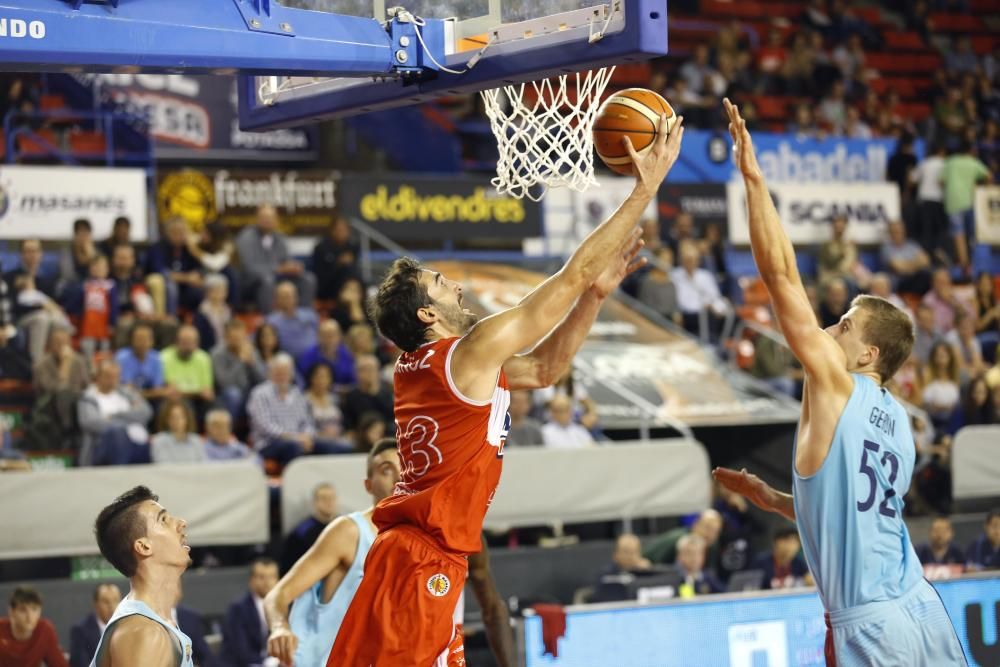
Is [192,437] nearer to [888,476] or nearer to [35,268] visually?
[35,268]

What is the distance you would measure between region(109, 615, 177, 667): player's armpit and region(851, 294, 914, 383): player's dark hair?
92.8 inches

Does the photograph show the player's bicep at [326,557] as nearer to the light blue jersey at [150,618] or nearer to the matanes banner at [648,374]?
the light blue jersey at [150,618]

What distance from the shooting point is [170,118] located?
15.6 metres

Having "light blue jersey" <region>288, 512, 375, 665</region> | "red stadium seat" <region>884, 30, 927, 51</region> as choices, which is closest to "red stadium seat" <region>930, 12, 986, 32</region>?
"red stadium seat" <region>884, 30, 927, 51</region>

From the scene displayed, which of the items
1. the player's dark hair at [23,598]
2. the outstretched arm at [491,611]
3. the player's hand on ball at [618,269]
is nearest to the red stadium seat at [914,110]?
the player's dark hair at [23,598]

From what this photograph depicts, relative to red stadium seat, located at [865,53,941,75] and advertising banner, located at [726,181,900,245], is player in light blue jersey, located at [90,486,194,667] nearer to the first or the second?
advertising banner, located at [726,181,900,245]

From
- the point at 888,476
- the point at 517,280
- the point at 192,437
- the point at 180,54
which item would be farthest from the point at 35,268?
the point at 888,476

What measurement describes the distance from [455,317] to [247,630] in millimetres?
4485

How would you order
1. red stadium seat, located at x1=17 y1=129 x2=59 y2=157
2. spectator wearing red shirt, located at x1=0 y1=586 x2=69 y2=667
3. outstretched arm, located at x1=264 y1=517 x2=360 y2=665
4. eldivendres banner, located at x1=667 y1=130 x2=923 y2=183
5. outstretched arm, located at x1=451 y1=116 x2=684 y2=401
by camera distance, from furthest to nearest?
1. eldivendres banner, located at x1=667 y1=130 x2=923 y2=183
2. red stadium seat, located at x1=17 y1=129 x2=59 y2=157
3. spectator wearing red shirt, located at x1=0 y1=586 x2=69 y2=667
4. outstretched arm, located at x1=264 y1=517 x2=360 y2=665
5. outstretched arm, located at x1=451 y1=116 x2=684 y2=401

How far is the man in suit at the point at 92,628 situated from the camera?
8.07 meters

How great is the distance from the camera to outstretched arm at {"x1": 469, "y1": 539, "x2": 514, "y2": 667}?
5.63 metres

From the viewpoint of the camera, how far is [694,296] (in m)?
14.5

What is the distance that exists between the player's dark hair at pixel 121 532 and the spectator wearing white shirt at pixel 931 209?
1415 centimetres

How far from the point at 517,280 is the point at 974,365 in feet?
15.2
